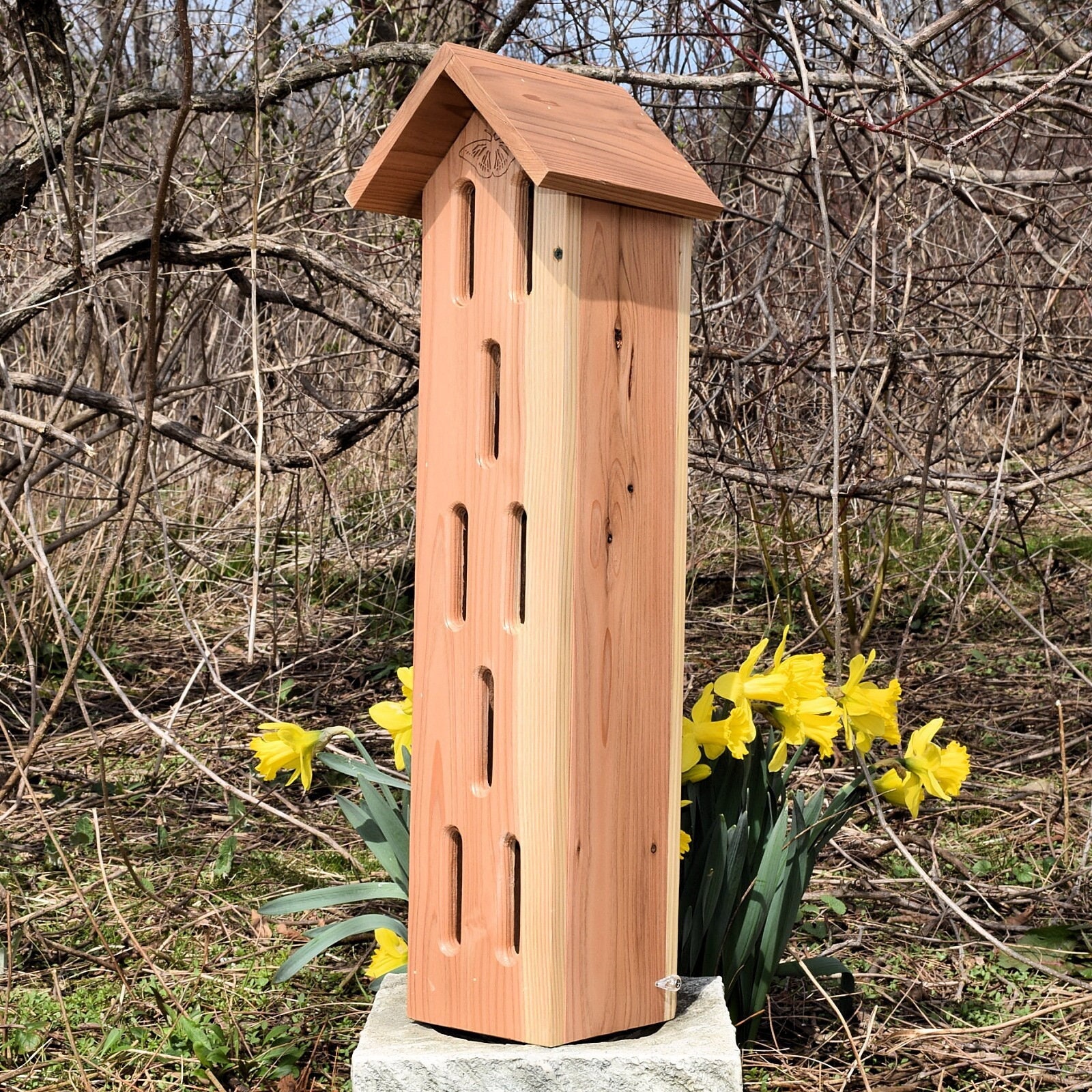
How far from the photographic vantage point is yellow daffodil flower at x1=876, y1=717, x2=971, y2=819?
7.08ft

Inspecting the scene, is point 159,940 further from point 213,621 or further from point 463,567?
point 213,621

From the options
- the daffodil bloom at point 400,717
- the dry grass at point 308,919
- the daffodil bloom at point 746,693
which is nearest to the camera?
the daffodil bloom at point 746,693

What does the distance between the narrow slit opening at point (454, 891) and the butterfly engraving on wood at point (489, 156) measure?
0.95 metres

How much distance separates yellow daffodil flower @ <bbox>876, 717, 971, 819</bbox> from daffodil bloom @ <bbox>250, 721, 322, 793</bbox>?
38.8 inches

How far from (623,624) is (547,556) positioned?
0.16 meters

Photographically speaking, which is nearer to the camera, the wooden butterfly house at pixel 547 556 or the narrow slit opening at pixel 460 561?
the wooden butterfly house at pixel 547 556

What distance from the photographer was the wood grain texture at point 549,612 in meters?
1.74

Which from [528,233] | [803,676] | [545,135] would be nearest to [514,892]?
[803,676]

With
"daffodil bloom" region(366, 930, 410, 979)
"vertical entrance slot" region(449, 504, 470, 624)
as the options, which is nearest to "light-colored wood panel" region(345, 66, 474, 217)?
"vertical entrance slot" region(449, 504, 470, 624)

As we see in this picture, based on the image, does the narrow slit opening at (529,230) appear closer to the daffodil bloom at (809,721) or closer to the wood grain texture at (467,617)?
the wood grain texture at (467,617)

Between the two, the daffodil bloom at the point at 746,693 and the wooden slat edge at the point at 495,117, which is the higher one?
the wooden slat edge at the point at 495,117

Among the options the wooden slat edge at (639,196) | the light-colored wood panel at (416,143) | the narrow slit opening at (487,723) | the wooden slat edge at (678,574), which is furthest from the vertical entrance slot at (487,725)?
the light-colored wood panel at (416,143)

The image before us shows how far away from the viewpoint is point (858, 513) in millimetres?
4973

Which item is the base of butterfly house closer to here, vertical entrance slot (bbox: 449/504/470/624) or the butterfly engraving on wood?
vertical entrance slot (bbox: 449/504/470/624)
